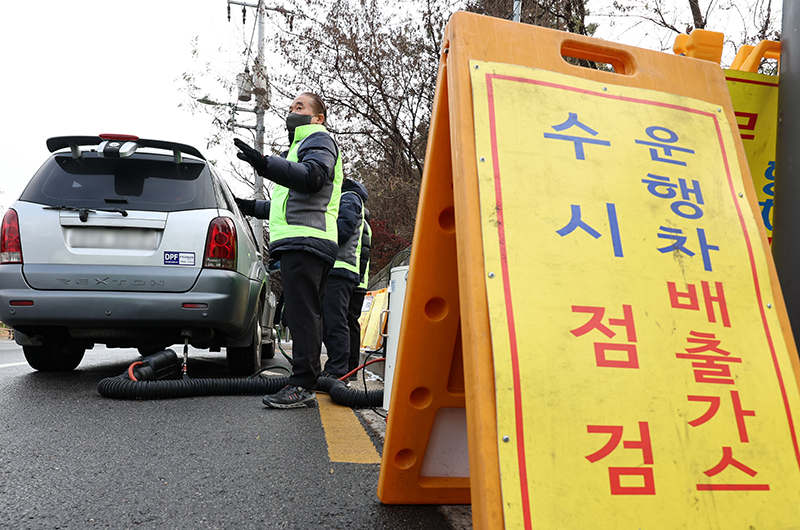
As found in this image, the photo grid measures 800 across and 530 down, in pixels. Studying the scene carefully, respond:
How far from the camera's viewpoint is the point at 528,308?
4.50 feet

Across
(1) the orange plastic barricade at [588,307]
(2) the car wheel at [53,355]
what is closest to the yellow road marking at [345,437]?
(1) the orange plastic barricade at [588,307]

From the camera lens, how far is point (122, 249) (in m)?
4.02

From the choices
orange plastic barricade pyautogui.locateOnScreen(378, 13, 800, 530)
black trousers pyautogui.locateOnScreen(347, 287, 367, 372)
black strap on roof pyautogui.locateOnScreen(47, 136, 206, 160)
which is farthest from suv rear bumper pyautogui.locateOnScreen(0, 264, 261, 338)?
orange plastic barricade pyautogui.locateOnScreen(378, 13, 800, 530)

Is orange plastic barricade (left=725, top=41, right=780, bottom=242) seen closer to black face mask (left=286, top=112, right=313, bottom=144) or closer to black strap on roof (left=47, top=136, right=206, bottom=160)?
black face mask (left=286, top=112, right=313, bottom=144)

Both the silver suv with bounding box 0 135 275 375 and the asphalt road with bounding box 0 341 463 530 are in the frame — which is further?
the silver suv with bounding box 0 135 275 375

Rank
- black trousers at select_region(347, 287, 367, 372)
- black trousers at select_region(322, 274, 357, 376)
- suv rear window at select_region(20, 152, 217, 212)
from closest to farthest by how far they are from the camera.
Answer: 1. suv rear window at select_region(20, 152, 217, 212)
2. black trousers at select_region(322, 274, 357, 376)
3. black trousers at select_region(347, 287, 367, 372)

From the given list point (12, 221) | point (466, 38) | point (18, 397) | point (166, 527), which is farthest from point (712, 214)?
point (12, 221)

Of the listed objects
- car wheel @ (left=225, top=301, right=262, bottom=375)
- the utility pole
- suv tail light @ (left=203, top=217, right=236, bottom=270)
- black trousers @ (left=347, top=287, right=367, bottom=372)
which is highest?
the utility pole

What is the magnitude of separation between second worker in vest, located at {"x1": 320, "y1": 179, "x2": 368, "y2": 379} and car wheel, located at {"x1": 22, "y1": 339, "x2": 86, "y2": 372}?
2117 mm

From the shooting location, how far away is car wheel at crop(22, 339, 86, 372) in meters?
4.76

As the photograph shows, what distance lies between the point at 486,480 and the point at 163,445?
1894mm

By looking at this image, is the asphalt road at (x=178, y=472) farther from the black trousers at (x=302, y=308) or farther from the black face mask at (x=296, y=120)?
the black face mask at (x=296, y=120)

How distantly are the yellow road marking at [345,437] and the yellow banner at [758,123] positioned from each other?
77.2 inches

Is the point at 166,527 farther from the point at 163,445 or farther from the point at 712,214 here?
the point at 712,214
